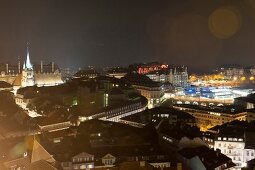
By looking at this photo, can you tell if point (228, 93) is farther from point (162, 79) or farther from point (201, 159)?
point (201, 159)

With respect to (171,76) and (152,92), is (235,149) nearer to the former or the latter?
(152,92)

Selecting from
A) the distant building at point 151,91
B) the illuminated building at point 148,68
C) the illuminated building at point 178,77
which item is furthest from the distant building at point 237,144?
the illuminated building at point 148,68

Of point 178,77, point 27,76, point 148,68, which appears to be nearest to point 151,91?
point 27,76

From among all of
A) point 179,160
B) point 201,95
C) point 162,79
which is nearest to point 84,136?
point 179,160

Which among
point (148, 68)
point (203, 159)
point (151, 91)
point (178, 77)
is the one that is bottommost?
point (203, 159)

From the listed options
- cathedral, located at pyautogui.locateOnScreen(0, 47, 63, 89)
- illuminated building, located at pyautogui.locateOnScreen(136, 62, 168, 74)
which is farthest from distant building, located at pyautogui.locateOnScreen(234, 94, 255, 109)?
illuminated building, located at pyautogui.locateOnScreen(136, 62, 168, 74)

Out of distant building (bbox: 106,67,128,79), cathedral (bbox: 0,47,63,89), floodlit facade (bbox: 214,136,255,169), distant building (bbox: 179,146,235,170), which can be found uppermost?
cathedral (bbox: 0,47,63,89)

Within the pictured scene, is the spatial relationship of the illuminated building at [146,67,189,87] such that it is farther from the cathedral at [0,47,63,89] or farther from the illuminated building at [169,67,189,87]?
the cathedral at [0,47,63,89]

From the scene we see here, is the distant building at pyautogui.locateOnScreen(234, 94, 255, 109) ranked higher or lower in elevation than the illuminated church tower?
lower

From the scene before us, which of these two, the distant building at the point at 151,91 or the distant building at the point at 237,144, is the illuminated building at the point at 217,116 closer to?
the distant building at the point at 237,144

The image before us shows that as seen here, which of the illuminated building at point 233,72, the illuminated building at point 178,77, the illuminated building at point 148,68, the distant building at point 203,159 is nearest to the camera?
the distant building at point 203,159

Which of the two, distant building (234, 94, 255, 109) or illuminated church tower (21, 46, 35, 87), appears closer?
distant building (234, 94, 255, 109)
